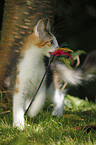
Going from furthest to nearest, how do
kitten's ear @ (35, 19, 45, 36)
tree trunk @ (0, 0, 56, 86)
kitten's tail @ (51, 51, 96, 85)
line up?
1. tree trunk @ (0, 0, 56, 86)
2. kitten's tail @ (51, 51, 96, 85)
3. kitten's ear @ (35, 19, 45, 36)

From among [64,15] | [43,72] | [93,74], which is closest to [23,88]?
[43,72]

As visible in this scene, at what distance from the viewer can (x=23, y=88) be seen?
1.76 meters

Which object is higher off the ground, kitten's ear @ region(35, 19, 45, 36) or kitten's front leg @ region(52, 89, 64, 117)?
kitten's ear @ region(35, 19, 45, 36)

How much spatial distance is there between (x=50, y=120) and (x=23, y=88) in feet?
1.35

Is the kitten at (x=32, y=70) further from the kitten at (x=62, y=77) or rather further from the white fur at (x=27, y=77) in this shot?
the kitten at (x=62, y=77)

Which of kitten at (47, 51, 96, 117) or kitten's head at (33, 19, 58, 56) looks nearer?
kitten's head at (33, 19, 58, 56)

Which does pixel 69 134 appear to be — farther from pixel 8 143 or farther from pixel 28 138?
pixel 8 143

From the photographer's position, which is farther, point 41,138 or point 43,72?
point 43,72

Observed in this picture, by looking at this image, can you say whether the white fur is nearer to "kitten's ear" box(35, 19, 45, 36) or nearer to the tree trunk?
"kitten's ear" box(35, 19, 45, 36)

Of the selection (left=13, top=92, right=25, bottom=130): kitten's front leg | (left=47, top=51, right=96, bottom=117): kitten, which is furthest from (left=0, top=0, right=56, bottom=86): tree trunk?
(left=13, top=92, right=25, bottom=130): kitten's front leg

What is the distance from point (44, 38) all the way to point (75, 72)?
1.96ft

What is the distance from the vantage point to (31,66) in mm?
1762

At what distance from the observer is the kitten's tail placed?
2.09 meters

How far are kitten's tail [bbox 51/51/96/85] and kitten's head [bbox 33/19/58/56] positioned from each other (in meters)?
0.39
